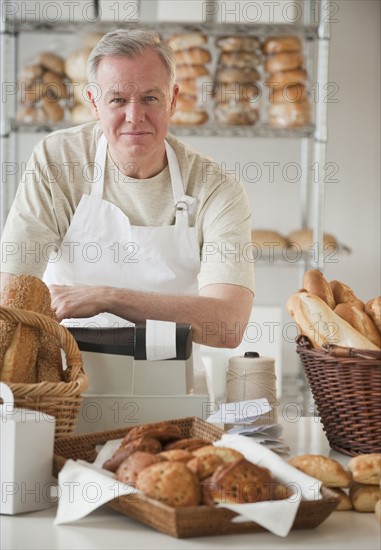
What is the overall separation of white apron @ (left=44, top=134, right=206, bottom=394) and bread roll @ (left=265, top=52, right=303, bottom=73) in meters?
1.37

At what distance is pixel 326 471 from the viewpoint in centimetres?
116

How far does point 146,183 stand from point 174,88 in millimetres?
298

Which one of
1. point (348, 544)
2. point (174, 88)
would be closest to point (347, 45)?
point (174, 88)

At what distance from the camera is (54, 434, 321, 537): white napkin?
1023 mm

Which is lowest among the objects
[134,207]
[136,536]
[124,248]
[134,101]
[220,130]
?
[136,536]

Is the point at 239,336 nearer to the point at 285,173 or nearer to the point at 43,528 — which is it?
the point at 43,528

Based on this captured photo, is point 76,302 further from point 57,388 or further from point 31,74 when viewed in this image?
point 31,74

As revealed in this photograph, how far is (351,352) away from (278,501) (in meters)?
0.41

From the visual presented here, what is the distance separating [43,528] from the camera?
109 cm

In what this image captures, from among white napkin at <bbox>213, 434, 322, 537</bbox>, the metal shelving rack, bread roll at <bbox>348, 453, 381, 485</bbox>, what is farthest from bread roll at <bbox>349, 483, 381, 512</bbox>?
the metal shelving rack

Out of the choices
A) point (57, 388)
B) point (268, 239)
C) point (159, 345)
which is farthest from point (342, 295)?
point (268, 239)

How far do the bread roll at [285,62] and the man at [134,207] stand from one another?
1224mm

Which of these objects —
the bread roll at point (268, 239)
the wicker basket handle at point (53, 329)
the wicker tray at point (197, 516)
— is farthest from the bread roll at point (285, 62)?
the wicker tray at point (197, 516)

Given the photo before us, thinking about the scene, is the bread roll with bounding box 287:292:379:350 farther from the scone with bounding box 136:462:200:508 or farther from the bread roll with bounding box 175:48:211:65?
the bread roll with bounding box 175:48:211:65
